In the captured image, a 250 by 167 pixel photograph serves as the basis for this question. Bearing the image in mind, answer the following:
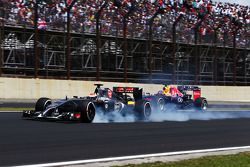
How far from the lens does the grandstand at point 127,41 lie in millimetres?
27562

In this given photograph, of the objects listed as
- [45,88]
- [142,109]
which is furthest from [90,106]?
[45,88]

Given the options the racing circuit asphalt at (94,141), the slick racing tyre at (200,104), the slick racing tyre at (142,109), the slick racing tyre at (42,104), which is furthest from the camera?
the slick racing tyre at (200,104)

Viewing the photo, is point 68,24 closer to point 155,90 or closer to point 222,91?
point 155,90

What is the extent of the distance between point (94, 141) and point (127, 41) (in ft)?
71.3

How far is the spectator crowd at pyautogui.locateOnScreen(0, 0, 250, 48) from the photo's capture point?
2742 cm

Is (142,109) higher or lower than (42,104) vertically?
lower

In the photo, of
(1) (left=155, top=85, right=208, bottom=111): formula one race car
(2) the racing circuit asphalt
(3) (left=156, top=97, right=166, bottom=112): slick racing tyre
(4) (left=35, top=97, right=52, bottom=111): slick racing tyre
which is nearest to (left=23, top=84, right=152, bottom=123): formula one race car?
(4) (left=35, top=97, right=52, bottom=111): slick racing tyre

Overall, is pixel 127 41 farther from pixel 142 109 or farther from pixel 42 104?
pixel 42 104

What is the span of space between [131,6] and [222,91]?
11069mm

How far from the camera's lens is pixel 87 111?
15125 millimetres

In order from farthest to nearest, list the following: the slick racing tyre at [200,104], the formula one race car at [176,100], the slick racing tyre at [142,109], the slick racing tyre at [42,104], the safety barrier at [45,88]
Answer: the safety barrier at [45,88] < the slick racing tyre at [200,104] < the formula one race car at [176,100] < the slick racing tyre at [142,109] < the slick racing tyre at [42,104]

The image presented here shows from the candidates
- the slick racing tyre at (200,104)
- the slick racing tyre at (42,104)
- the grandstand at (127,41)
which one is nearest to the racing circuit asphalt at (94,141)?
the slick racing tyre at (42,104)

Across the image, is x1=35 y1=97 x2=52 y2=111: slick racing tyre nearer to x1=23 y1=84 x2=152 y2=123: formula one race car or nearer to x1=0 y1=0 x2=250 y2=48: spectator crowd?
x1=23 y1=84 x2=152 y2=123: formula one race car

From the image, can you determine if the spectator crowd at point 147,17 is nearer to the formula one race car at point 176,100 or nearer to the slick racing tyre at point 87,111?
the formula one race car at point 176,100
